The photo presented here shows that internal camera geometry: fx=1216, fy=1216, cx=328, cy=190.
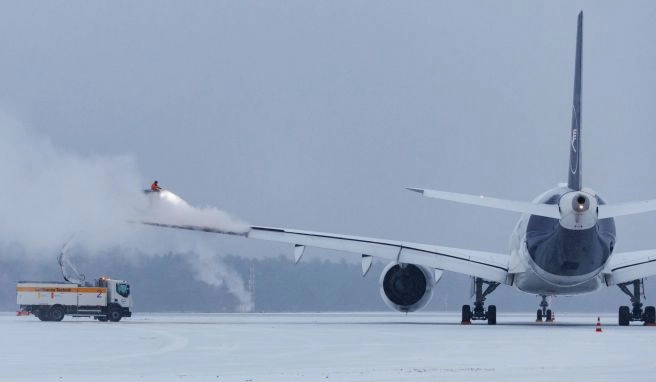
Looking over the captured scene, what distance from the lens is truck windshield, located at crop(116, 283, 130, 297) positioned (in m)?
64.4

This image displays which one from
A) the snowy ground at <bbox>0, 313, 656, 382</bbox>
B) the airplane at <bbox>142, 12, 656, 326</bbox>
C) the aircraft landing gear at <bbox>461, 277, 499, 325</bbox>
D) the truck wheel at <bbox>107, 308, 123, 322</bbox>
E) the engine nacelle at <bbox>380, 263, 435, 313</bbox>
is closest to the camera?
the snowy ground at <bbox>0, 313, 656, 382</bbox>

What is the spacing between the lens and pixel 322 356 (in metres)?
28.8

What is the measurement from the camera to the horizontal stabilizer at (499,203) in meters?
42.3

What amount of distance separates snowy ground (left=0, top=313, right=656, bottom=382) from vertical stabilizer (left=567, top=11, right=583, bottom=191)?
30.6 ft

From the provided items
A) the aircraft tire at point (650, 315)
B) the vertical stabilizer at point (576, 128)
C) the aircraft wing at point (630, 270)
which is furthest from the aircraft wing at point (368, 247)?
the aircraft tire at point (650, 315)

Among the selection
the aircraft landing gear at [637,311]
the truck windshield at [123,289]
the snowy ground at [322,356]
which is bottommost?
the snowy ground at [322,356]

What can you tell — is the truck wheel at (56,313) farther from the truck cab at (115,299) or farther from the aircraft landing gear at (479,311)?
the aircraft landing gear at (479,311)

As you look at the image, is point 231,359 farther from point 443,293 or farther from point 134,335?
point 443,293

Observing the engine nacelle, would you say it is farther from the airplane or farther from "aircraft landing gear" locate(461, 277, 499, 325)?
"aircraft landing gear" locate(461, 277, 499, 325)

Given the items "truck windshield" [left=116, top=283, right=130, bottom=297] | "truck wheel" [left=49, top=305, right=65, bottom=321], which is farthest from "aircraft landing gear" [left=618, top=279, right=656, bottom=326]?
"truck wheel" [left=49, top=305, right=65, bottom=321]

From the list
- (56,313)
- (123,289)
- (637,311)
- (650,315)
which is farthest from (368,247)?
(56,313)

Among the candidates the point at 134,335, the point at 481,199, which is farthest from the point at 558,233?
the point at 134,335

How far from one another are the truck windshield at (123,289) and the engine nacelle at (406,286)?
15927 mm

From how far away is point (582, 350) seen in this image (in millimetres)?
31578
